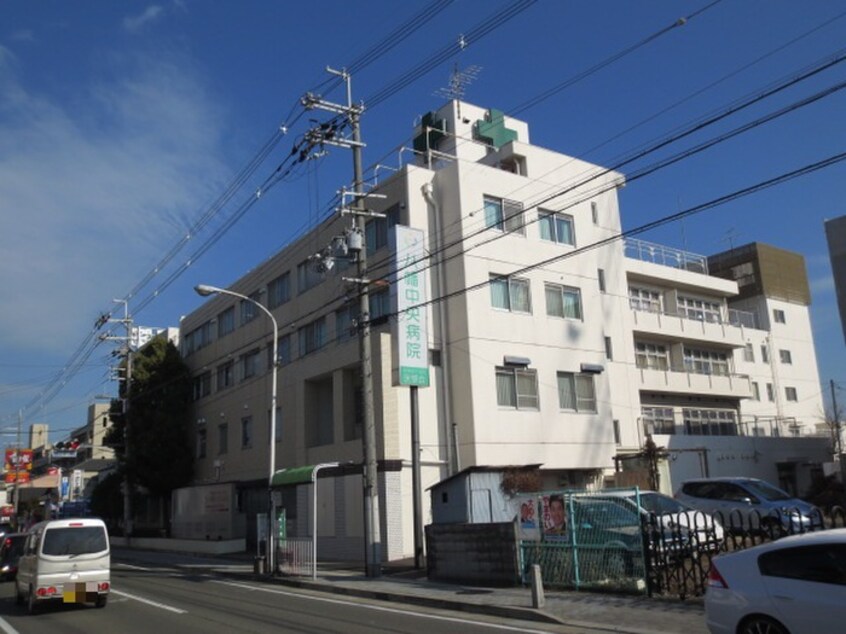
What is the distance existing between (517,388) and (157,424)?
2481 centimetres

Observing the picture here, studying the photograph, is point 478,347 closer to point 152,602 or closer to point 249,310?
point 152,602

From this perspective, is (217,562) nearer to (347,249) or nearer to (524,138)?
(347,249)

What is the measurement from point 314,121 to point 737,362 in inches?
1347

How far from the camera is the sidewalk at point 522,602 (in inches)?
438

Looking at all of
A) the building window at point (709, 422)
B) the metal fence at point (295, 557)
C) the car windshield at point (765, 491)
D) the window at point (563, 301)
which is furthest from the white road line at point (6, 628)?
the building window at point (709, 422)

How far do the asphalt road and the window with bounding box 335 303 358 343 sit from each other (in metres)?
12.5

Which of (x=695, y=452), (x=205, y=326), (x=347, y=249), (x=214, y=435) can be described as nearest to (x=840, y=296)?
(x=347, y=249)

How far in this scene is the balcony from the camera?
36.1 metres

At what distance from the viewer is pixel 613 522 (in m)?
14.1

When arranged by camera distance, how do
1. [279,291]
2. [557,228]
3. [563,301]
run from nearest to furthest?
[563,301] < [557,228] < [279,291]

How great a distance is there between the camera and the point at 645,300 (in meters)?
39.5

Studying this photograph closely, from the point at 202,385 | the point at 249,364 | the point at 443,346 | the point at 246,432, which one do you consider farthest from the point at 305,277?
the point at 202,385

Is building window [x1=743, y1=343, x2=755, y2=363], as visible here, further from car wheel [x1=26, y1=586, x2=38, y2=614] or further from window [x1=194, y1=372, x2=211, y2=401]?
car wheel [x1=26, y1=586, x2=38, y2=614]

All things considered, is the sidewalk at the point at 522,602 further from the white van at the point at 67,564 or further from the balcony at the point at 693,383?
the balcony at the point at 693,383
